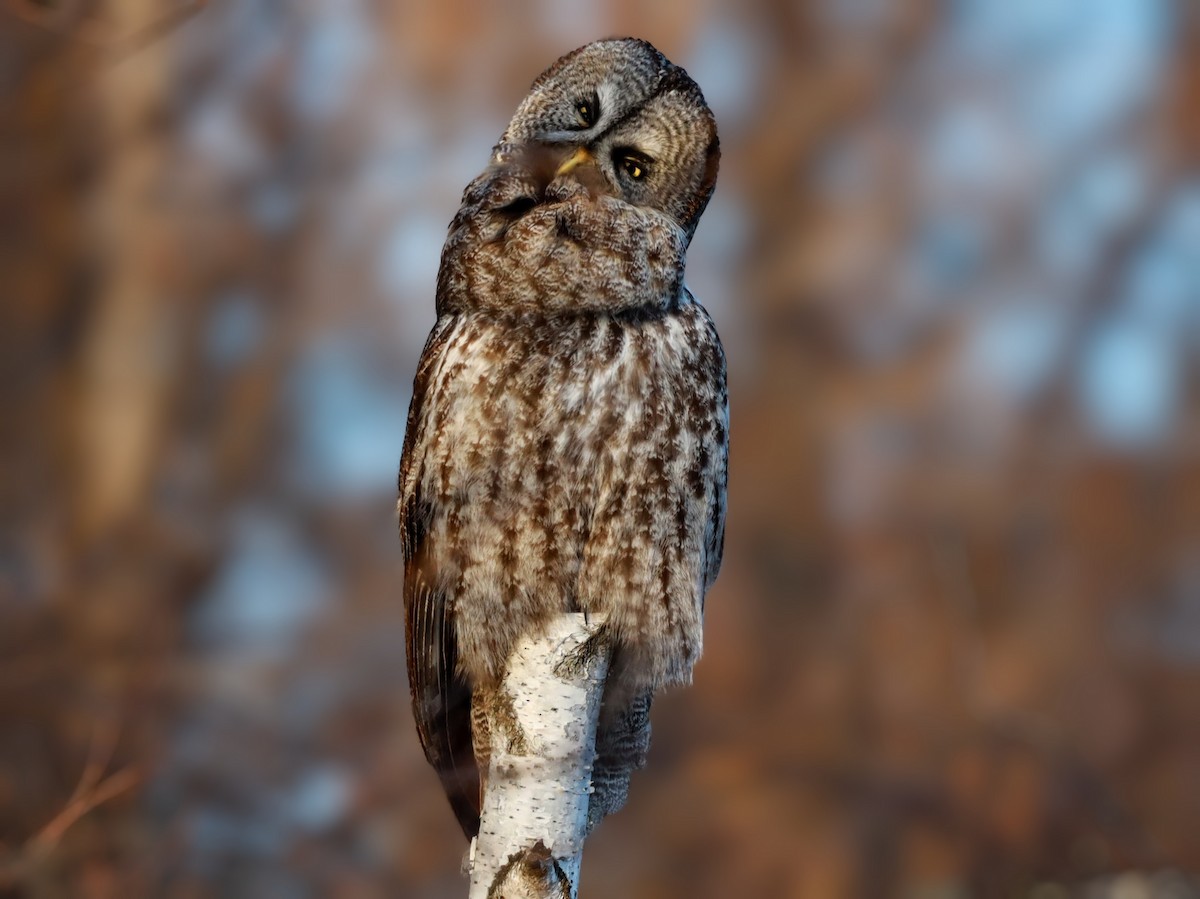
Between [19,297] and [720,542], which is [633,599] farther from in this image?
[19,297]

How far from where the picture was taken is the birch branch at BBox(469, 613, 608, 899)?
42.6 inches

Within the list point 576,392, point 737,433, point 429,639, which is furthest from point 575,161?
point 737,433

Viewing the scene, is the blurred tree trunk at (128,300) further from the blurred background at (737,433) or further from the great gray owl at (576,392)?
the great gray owl at (576,392)

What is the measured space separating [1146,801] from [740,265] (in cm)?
197

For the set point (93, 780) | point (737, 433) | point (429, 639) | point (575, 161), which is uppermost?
point (737, 433)

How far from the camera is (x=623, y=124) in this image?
3.89 feet

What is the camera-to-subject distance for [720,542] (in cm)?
135

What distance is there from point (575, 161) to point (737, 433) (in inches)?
80.9

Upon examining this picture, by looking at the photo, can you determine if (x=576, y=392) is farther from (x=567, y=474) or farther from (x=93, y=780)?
(x=93, y=780)

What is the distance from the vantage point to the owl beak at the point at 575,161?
1.16 meters

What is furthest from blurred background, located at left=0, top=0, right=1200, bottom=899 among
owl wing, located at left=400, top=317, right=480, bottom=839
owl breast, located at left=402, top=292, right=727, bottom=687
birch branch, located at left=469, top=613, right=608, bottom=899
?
birch branch, located at left=469, top=613, right=608, bottom=899

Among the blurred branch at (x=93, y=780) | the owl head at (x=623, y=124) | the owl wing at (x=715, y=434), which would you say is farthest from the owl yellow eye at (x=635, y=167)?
the blurred branch at (x=93, y=780)

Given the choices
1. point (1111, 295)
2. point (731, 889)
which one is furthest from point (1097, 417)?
point (731, 889)

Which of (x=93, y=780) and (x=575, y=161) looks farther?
(x=93, y=780)
